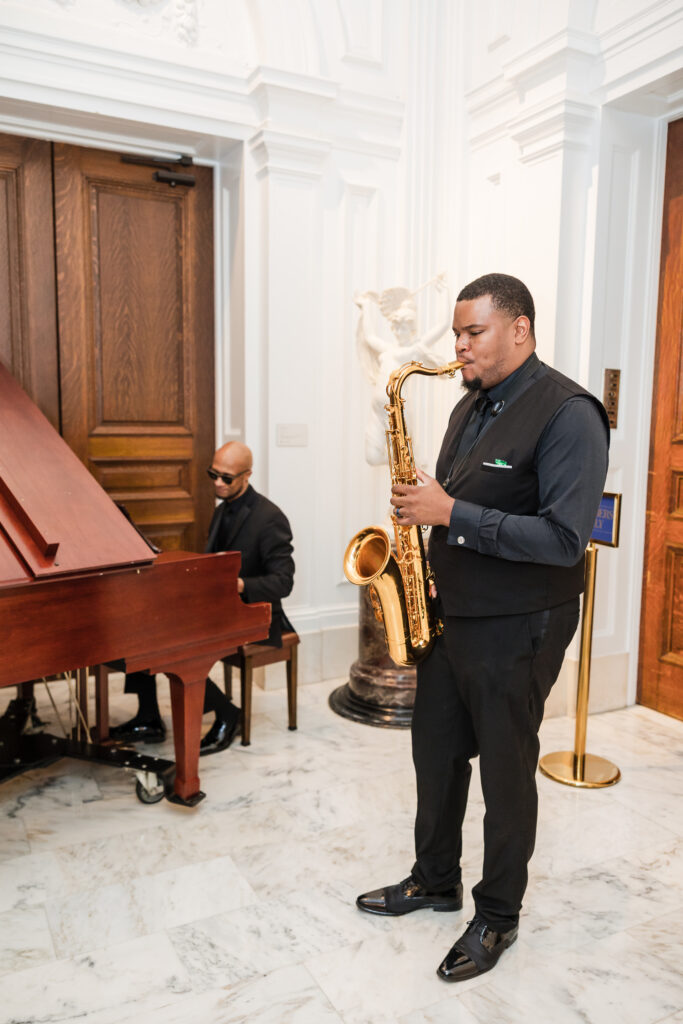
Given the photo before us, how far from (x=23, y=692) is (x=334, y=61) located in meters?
3.34

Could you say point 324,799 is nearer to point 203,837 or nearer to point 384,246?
point 203,837

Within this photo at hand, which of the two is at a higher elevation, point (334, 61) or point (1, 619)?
point (334, 61)

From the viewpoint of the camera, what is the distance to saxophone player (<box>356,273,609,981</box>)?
1792 millimetres

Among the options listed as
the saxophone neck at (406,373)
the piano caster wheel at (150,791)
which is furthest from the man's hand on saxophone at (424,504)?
the piano caster wheel at (150,791)

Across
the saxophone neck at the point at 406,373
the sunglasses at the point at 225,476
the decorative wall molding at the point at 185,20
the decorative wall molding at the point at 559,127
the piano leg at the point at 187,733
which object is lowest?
the piano leg at the point at 187,733

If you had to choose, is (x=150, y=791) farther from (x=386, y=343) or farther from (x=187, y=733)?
(x=386, y=343)

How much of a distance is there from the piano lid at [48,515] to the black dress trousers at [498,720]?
929 millimetres

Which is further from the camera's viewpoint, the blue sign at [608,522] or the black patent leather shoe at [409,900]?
the blue sign at [608,522]

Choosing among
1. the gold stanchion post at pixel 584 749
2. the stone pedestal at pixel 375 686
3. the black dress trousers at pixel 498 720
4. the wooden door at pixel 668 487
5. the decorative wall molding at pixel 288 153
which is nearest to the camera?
the black dress trousers at pixel 498 720

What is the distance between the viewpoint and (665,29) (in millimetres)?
3057

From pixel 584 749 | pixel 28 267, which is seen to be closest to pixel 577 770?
pixel 584 749

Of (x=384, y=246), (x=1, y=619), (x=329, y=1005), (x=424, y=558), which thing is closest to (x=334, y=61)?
(x=384, y=246)

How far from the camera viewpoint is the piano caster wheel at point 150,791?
283 centimetres

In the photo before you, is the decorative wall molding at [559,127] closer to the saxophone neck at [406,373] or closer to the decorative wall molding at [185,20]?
the decorative wall molding at [185,20]
